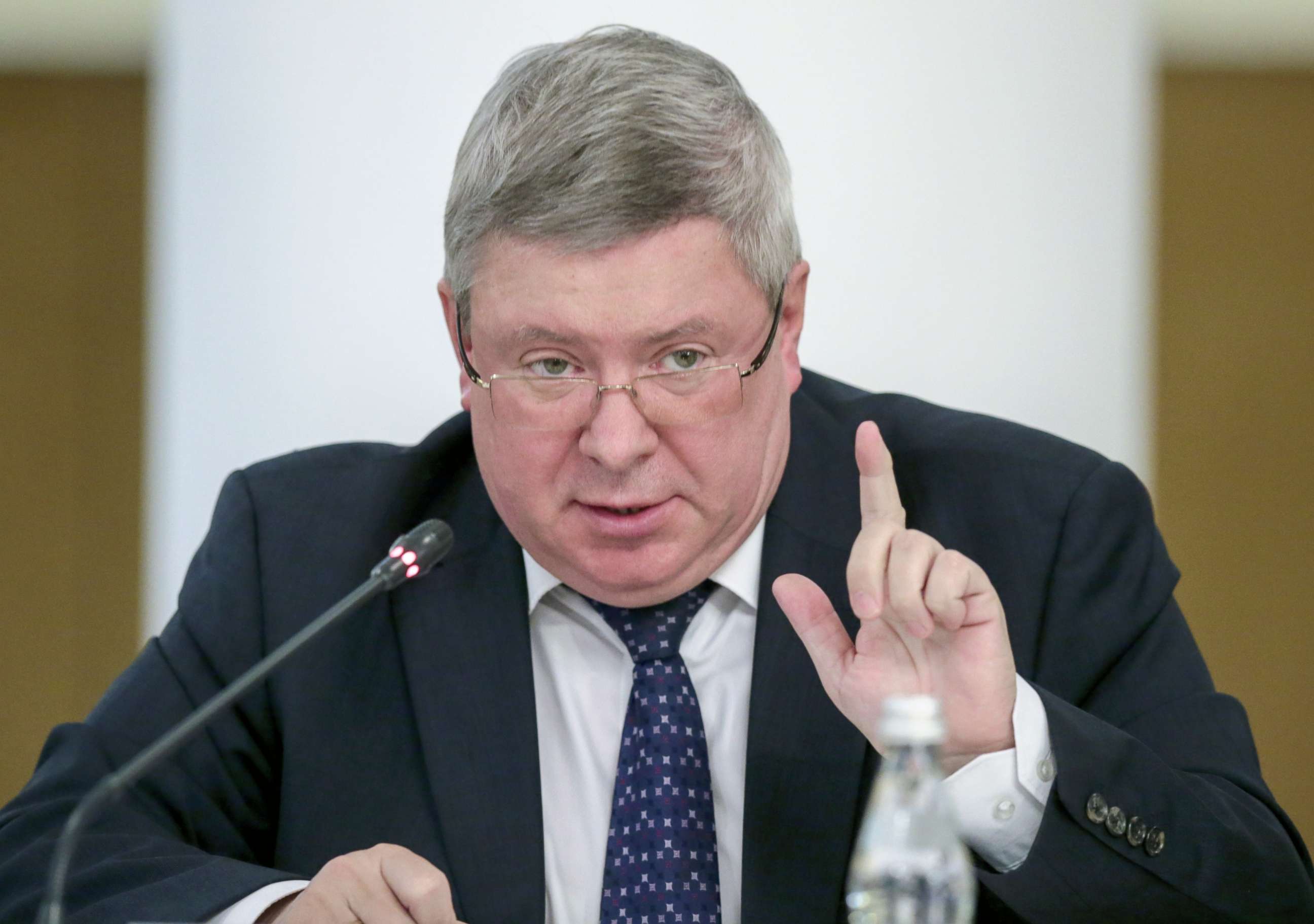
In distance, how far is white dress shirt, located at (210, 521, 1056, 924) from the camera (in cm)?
190

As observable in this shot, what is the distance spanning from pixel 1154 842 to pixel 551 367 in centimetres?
91

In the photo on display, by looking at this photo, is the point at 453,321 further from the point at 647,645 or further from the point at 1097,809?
the point at 1097,809

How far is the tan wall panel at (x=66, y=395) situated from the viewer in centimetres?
356

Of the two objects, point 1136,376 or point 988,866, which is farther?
point 1136,376

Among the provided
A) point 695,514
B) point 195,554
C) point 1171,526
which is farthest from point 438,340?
point 1171,526

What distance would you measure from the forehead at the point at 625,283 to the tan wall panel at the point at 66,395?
82.1 inches

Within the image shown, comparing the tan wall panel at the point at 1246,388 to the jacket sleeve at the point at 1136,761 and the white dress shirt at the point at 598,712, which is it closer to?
the jacket sleeve at the point at 1136,761

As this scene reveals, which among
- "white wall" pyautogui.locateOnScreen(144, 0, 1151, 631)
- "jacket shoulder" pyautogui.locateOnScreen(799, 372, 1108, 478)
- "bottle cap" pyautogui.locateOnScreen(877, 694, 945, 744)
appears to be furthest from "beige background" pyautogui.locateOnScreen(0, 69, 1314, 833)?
"bottle cap" pyautogui.locateOnScreen(877, 694, 945, 744)

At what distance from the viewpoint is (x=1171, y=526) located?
3.23m

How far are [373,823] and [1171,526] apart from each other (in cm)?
202

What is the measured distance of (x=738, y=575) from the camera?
6.56 ft

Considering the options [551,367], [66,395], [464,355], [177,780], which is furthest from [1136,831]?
[66,395]

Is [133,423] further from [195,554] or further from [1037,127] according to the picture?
[1037,127]

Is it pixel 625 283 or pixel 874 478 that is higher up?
pixel 625 283
